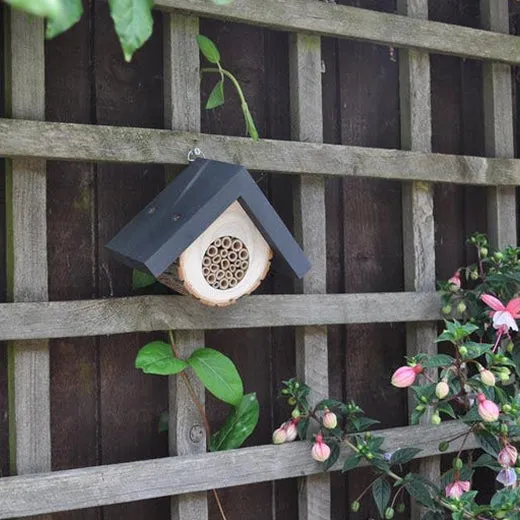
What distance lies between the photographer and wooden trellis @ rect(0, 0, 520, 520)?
125 cm

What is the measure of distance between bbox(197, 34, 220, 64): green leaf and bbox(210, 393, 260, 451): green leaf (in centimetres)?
62

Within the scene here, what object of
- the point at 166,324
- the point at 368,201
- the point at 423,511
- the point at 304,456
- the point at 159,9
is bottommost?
the point at 423,511

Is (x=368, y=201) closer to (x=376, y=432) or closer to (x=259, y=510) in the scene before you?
(x=376, y=432)

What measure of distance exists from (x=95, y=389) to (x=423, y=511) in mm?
769

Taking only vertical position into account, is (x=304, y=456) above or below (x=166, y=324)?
below

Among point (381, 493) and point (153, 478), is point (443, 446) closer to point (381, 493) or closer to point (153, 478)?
point (381, 493)

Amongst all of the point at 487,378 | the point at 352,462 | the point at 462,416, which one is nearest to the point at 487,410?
the point at 487,378

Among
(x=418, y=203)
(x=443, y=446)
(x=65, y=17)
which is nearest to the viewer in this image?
(x=65, y=17)

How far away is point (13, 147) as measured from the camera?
3.97 ft

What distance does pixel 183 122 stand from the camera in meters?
1.38

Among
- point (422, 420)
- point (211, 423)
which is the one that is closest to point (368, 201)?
point (422, 420)

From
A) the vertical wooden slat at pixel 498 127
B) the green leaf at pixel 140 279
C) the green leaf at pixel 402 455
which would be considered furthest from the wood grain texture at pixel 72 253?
the vertical wooden slat at pixel 498 127

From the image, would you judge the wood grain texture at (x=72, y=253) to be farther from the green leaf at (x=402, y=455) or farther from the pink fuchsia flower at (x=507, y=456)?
the pink fuchsia flower at (x=507, y=456)

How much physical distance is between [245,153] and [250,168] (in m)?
0.03
